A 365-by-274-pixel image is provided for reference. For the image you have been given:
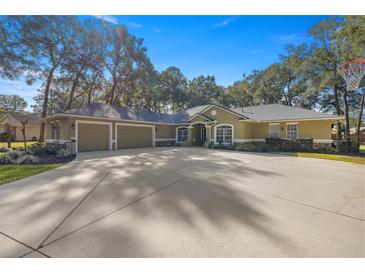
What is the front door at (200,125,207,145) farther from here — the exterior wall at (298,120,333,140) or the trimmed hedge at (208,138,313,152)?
the exterior wall at (298,120,333,140)

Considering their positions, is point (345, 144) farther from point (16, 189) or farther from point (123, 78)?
point (123, 78)

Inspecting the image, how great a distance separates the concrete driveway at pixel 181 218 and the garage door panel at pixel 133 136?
32.2 feet

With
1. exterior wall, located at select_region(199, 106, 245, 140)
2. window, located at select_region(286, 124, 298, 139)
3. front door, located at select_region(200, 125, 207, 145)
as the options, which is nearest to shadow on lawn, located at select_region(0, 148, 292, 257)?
exterior wall, located at select_region(199, 106, 245, 140)

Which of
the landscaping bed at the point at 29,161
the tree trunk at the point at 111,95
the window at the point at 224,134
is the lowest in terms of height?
the landscaping bed at the point at 29,161

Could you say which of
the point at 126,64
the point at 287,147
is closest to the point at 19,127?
the point at 126,64

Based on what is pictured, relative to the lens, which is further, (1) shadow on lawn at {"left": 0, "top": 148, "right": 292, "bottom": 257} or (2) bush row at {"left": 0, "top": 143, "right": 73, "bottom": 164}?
(2) bush row at {"left": 0, "top": 143, "right": 73, "bottom": 164}

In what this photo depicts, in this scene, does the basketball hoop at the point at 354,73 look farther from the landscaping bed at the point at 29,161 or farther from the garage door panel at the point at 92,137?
the garage door panel at the point at 92,137

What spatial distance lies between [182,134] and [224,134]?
201 inches

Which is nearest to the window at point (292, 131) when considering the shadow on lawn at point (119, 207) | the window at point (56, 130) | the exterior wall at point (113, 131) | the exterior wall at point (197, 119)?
the exterior wall at point (197, 119)

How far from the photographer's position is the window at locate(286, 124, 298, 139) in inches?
578

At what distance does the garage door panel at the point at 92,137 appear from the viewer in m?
12.4

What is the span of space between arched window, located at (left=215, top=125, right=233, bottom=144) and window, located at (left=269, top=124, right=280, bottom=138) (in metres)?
3.62
